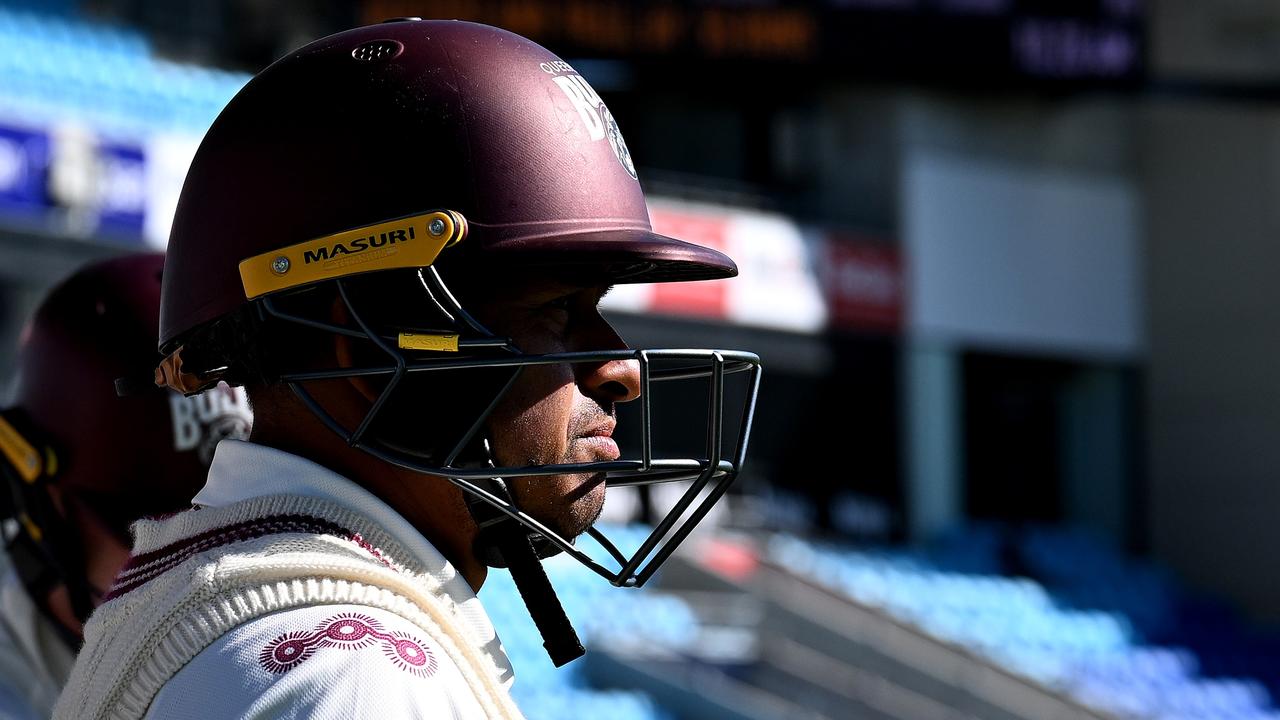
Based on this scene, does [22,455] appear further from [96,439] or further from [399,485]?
[399,485]

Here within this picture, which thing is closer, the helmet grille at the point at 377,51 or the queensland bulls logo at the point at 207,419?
the helmet grille at the point at 377,51

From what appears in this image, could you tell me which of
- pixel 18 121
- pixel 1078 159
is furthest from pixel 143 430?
pixel 1078 159

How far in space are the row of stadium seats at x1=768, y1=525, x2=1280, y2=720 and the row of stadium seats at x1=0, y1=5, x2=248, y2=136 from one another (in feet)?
12.3

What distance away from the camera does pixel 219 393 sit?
1.88 m

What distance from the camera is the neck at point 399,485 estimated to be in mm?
1072

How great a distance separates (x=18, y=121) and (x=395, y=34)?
603cm

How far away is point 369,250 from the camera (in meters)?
1.09

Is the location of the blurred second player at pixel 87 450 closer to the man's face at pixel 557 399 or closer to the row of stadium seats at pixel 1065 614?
the man's face at pixel 557 399

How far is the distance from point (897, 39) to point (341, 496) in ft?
28.7

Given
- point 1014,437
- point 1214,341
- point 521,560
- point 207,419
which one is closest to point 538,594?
point 521,560

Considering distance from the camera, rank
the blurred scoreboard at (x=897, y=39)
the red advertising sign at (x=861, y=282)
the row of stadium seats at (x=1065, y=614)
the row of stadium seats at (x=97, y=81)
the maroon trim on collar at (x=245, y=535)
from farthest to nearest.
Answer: the red advertising sign at (x=861, y=282) → the blurred scoreboard at (x=897, y=39) → the row of stadium seats at (x=1065, y=614) → the row of stadium seats at (x=97, y=81) → the maroon trim on collar at (x=245, y=535)

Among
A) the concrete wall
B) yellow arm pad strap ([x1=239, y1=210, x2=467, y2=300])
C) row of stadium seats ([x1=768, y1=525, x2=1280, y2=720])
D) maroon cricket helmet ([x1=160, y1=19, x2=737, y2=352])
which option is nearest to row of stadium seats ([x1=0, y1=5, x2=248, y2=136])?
row of stadium seats ([x1=768, y1=525, x2=1280, y2=720])

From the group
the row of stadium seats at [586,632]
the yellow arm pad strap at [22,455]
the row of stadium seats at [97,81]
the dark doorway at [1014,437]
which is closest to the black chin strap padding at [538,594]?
the yellow arm pad strap at [22,455]

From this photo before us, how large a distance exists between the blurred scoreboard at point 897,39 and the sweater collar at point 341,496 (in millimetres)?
7671
